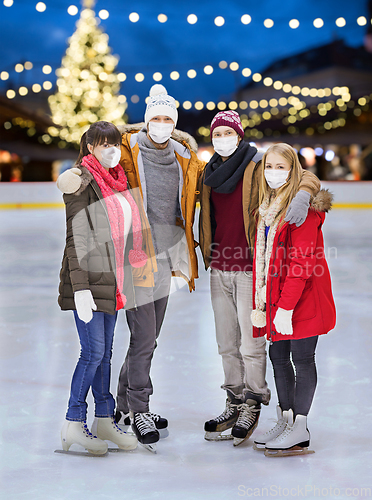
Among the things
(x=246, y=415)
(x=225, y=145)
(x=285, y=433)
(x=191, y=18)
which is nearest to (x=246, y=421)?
(x=246, y=415)

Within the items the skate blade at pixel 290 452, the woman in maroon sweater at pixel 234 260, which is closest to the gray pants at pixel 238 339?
the woman in maroon sweater at pixel 234 260

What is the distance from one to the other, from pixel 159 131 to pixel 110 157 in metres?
0.25

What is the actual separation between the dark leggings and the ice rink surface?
0.58 ft

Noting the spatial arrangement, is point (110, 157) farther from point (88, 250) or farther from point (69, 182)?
point (88, 250)

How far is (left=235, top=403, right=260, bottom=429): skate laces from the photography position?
1.93 meters

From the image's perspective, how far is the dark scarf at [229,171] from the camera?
6.18ft

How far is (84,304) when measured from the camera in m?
1.71

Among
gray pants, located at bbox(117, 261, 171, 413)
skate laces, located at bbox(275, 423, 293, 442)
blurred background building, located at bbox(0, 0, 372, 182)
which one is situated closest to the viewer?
skate laces, located at bbox(275, 423, 293, 442)

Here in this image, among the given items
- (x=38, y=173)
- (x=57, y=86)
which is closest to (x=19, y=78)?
(x=57, y=86)

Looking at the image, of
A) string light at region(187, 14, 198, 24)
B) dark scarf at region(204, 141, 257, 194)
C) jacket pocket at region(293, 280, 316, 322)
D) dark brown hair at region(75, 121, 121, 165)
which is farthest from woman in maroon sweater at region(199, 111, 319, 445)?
string light at region(187, 14, 198, 24)

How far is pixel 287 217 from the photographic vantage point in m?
1.67

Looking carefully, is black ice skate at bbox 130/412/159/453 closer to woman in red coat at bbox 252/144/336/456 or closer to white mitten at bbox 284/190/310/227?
woman in red coat at bbox 252/144/336/456

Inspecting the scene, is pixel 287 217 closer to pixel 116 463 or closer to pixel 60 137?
pixel 116 463

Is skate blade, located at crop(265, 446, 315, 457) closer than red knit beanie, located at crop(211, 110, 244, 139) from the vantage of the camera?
Yes
